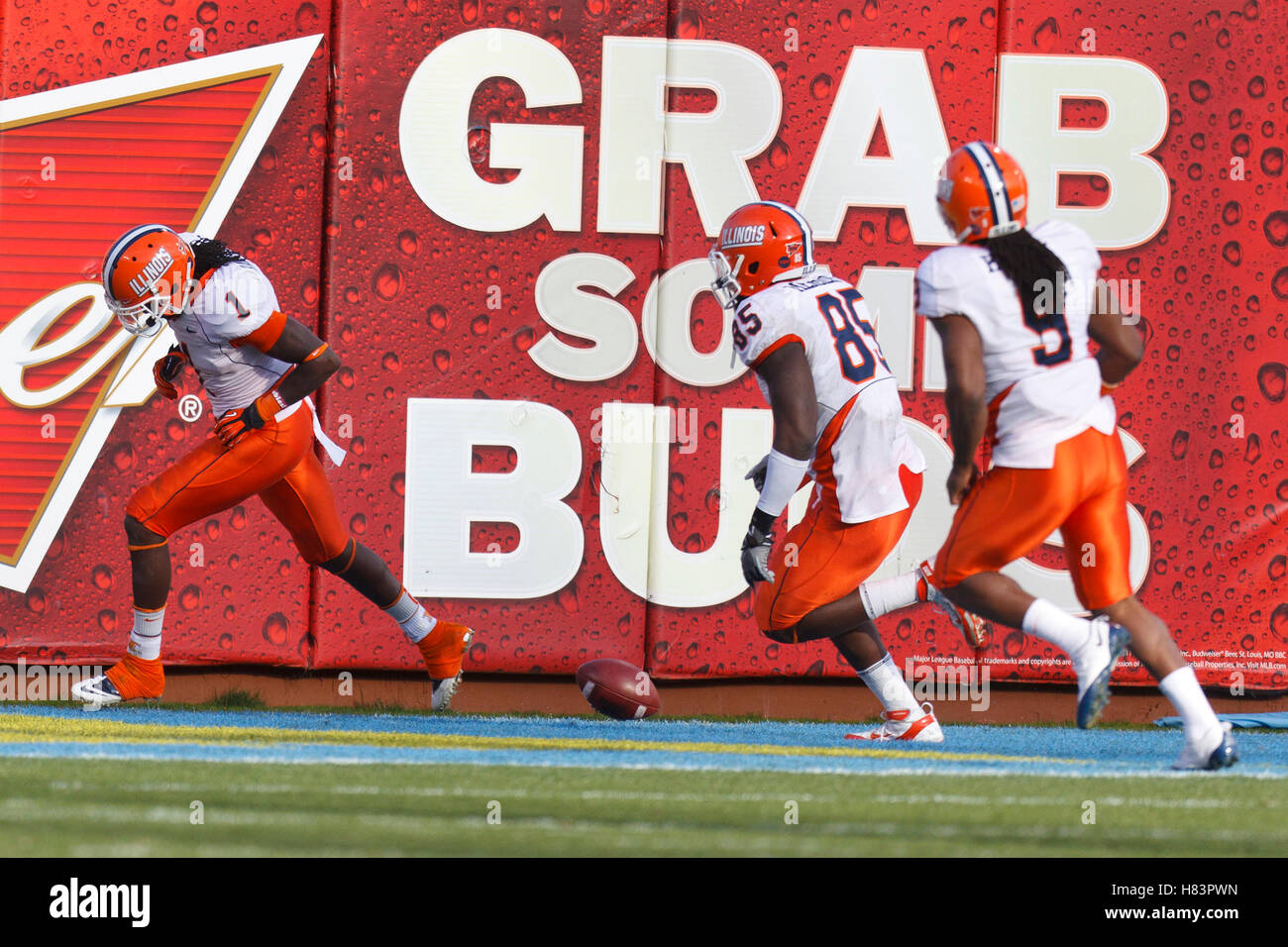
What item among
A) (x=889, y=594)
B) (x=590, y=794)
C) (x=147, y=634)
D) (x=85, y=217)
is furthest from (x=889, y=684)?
(x=85, y=217)

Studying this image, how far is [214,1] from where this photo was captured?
5.87m

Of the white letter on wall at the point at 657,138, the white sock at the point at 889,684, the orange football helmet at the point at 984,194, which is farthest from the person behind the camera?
the white letter on wall at the point at 657,138

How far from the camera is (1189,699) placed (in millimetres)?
3928

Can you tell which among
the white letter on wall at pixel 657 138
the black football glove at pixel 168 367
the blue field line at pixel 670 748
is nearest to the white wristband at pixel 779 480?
the blue field line at pixel 670 748

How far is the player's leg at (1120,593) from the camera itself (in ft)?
13.0

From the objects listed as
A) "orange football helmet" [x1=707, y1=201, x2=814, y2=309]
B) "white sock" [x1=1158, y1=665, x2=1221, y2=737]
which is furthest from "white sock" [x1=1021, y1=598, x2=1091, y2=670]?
"orange football helmet" [x1=707, y1=201, x2=814, y2=309]

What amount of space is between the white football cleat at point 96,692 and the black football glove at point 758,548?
7.70 ft

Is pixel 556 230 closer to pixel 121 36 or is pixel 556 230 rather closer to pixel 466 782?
pixel 121 36

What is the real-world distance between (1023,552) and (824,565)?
2.54ft

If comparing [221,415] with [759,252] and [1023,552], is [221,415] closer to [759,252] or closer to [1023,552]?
[759,252]

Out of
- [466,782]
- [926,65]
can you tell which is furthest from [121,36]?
[466,782]

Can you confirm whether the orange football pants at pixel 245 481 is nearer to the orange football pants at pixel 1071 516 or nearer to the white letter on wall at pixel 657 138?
the white letter on wall at pixel 657 138

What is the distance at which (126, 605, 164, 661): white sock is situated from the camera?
515 cm

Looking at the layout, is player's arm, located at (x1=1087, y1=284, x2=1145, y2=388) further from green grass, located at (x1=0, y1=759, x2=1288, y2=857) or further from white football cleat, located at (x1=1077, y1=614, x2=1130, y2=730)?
green grass, located at (x1=0, y1=759, x2=1288, y2=857)
